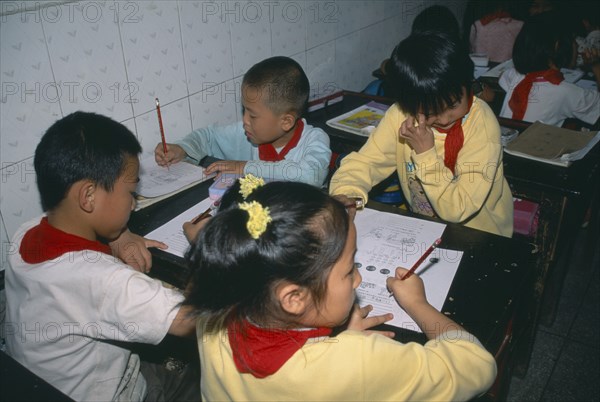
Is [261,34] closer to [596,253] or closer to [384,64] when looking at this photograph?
[384,64]

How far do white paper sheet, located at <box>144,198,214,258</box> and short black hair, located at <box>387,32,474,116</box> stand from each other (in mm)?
712

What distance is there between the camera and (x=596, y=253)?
2635 mm

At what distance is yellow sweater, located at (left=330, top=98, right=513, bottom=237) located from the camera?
4.72 ft

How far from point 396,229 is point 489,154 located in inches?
15.2

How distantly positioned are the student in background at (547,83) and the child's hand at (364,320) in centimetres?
199

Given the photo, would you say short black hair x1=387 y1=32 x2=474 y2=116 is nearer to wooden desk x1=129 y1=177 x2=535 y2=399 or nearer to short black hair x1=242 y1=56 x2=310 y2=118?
wooden desk x1=129 y1=177 x2=535 y2=399

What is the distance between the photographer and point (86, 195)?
1103 mm

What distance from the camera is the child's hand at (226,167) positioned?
170 cm

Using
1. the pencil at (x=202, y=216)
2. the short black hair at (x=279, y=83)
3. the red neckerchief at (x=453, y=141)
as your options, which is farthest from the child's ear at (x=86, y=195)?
the red neckerchief at (x=453, y=141)

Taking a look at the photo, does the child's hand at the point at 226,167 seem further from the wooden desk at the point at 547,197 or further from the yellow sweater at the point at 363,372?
the yellow sweater at the point at 363,372

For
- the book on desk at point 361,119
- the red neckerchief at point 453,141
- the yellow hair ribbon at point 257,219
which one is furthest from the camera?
the book on desk at point 361,119

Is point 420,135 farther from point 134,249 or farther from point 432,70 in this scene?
point 134,249

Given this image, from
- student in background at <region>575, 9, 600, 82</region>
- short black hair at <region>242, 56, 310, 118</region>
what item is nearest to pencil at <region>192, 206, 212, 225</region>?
short black hair at <region>242, 56, 310, 118</region>

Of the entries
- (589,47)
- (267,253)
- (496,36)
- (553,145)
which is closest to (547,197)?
(553,145)
